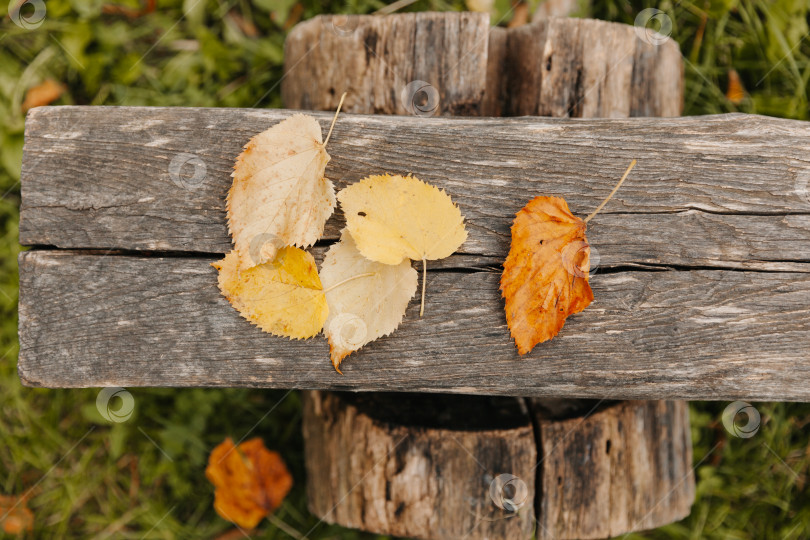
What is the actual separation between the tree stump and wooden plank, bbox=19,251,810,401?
1.25 ft

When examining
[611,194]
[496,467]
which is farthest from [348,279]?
[496,467]

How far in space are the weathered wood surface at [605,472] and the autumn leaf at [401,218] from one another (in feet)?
2.54

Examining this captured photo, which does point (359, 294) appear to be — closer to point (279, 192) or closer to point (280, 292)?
point (280, 292)

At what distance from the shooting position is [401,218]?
125 centimetres

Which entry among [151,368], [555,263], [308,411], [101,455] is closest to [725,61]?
[555,263]

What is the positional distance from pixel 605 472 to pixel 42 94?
2.90 meters

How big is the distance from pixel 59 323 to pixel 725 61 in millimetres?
2894

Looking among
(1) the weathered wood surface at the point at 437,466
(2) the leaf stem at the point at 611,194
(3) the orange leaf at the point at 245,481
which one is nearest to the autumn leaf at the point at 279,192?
(2) the leaf stem at the point at 611,194

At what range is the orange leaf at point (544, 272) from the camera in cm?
127

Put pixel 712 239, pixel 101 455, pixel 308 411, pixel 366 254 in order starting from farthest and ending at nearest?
pixel 101 455, pixel 308 411, pixel 712 239, pixel 366 254

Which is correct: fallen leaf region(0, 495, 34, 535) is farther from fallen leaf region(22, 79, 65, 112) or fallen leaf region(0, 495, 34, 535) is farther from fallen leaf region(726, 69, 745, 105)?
fallen leaf region(726, 69, 745, 105)

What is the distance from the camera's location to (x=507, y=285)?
130 cm

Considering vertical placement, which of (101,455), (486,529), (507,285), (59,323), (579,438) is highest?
(507,285)

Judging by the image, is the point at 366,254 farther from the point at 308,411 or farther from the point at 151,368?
the point at 308,411
